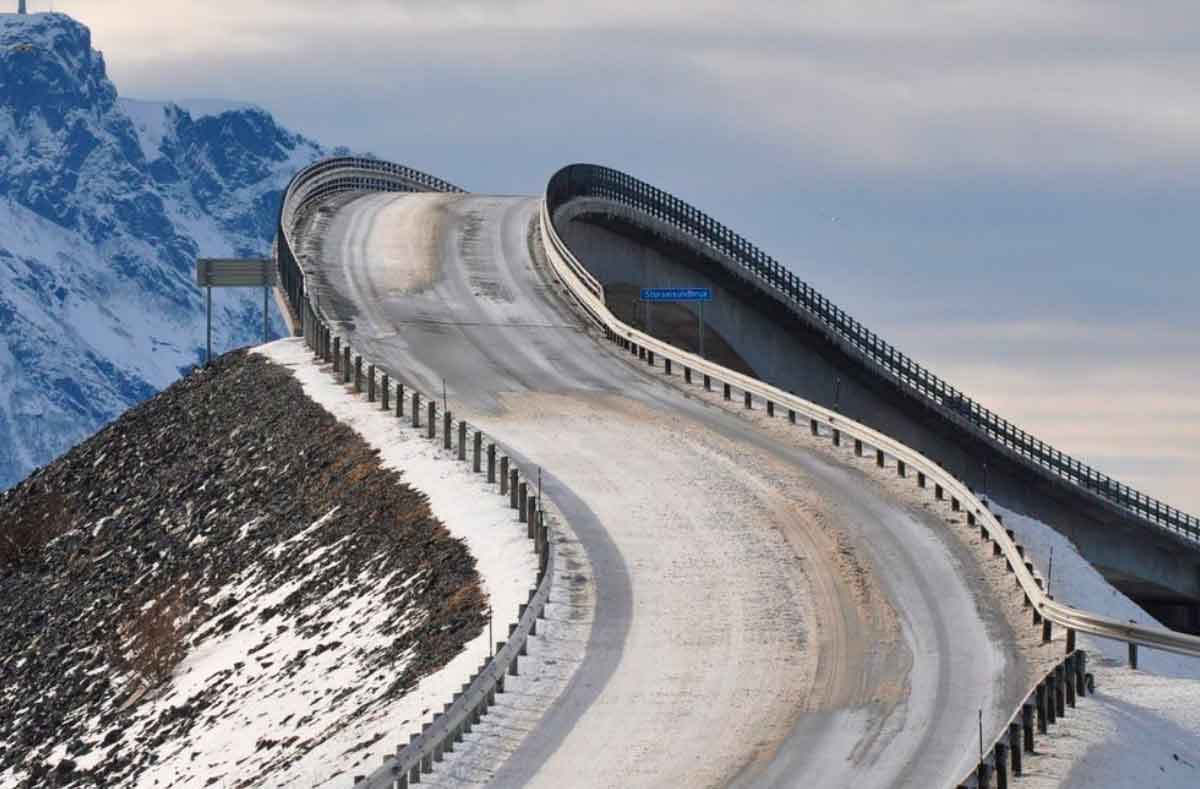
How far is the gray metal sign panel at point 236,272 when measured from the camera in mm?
86375

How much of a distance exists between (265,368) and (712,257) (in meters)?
28.6

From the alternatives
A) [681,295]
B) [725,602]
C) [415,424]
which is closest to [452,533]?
[725,602]

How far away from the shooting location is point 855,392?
96.3 metres

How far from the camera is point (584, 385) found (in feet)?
233

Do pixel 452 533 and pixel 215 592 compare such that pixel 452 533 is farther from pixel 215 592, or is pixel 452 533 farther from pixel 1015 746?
pixel 1015 746

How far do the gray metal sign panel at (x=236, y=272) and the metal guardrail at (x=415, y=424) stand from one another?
0.54 meters

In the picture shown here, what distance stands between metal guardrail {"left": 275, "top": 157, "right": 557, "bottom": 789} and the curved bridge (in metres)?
0.76

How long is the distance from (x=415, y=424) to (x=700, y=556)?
15.0 meters

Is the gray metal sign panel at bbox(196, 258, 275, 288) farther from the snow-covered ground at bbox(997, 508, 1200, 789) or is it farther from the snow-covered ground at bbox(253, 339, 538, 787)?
the snow-covered ground at bbox(997, 508, 1200, 789)

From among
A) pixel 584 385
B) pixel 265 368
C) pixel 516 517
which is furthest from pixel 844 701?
pixel 265 368

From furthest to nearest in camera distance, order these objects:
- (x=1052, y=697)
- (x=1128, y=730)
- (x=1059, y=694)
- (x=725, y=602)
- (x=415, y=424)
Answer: (x=415, y=424), (x=725, y=602), (x=1059, y=694), (x=1052, y=697), (x=1128, y=730)

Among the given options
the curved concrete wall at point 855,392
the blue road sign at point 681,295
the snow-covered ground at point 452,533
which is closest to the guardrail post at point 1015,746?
the snow-covered ground at point 452,533

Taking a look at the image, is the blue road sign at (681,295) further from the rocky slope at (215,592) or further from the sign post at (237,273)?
the rocky slope at (215,592)

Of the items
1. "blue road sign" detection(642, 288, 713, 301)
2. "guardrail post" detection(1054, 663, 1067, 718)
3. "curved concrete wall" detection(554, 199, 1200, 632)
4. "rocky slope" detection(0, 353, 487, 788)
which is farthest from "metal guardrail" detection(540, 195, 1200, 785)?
"rocky slope" detection(0, 353, 487, 788)
